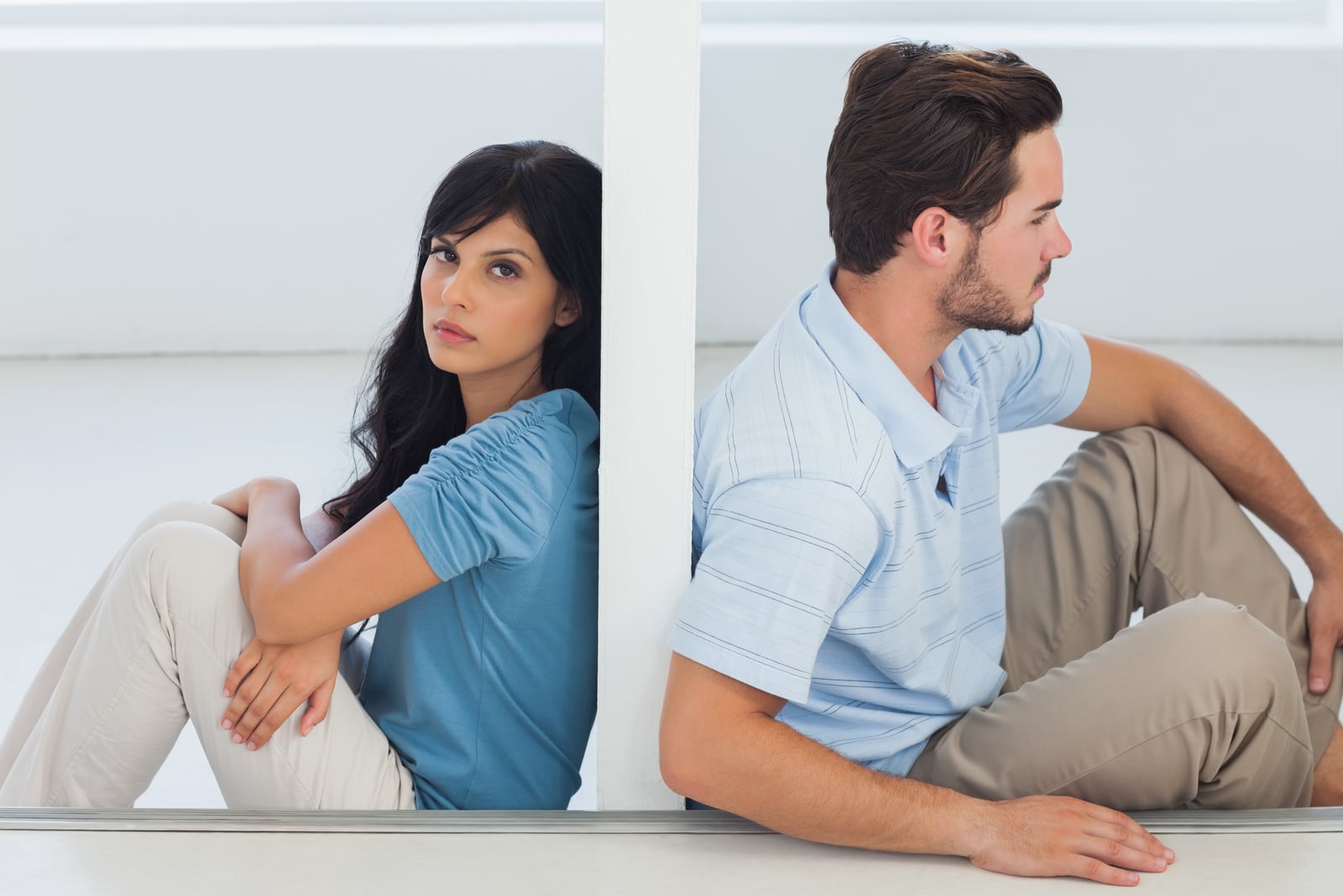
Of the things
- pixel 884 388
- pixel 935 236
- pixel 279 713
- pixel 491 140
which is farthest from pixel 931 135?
pixel 491 140

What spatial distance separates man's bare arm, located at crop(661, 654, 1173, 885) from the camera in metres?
1.20

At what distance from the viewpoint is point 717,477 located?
4.24ft

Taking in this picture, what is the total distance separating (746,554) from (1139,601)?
0.73m

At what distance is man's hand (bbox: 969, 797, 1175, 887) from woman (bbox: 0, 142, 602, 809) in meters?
0.45

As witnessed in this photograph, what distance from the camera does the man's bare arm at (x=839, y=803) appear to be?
47.1 inches

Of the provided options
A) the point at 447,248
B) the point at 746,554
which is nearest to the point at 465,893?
the point at 746,554

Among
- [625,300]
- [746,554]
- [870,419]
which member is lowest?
[746,554]

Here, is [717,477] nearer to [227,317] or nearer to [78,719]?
[78,719]

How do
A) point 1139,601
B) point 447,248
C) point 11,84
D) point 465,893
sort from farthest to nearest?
point 11,84 → point 1139,601 → point 447,248 → point 465,893

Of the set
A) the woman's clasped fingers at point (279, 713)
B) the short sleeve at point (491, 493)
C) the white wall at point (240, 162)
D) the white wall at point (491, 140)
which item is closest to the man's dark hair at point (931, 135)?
the short sleeve at point (491, 493)

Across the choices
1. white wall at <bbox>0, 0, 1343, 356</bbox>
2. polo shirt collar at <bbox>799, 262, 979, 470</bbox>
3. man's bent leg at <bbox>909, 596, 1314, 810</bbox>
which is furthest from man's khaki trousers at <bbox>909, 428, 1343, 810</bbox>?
white wall at <bbox>0, 0, 1343, 356</bbox>

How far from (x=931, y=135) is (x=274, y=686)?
0.86 m

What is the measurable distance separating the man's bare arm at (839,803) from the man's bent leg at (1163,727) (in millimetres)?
91

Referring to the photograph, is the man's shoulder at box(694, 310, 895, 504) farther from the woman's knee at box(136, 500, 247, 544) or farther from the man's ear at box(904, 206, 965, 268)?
the woman's knee at box(136, 500, 247, 544)
